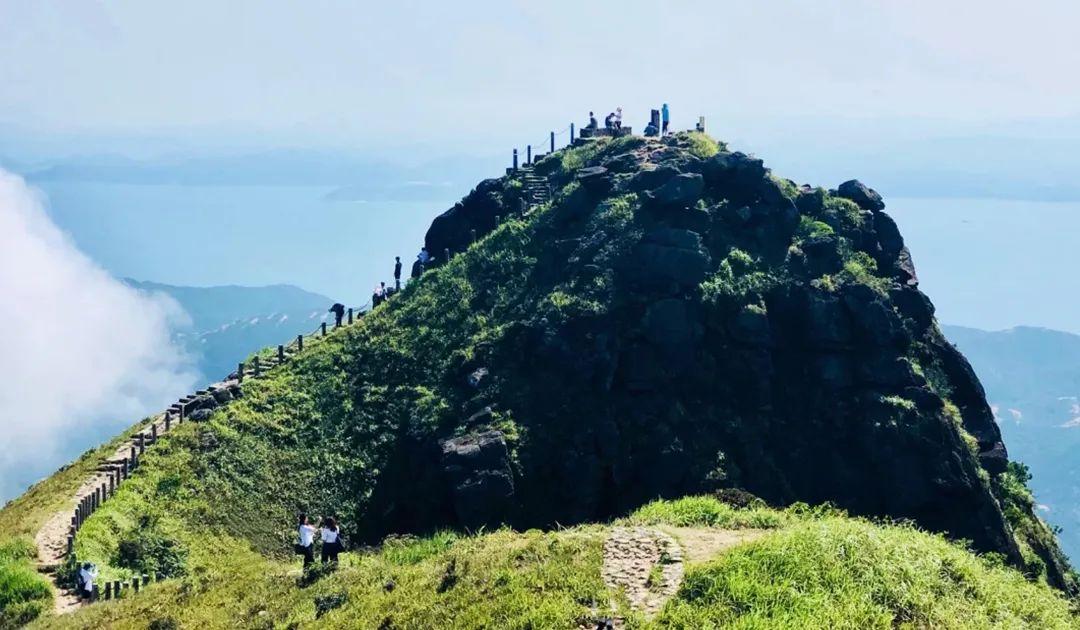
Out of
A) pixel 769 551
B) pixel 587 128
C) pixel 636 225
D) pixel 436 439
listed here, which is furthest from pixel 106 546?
pixel 587 128

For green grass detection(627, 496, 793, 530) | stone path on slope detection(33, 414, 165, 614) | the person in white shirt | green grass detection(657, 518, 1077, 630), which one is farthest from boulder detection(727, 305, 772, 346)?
the person in white shirt

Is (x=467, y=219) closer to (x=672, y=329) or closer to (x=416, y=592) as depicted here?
(x=672, y=329)

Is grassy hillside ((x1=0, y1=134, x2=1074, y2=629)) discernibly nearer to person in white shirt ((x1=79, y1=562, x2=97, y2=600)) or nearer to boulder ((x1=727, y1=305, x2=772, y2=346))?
boulder ((x1=727, y1=305, x2=772, y2=346))

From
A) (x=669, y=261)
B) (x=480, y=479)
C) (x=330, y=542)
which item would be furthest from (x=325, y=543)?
(x=669, y=261)

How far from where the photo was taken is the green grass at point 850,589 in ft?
87.4

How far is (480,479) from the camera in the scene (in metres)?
53.2

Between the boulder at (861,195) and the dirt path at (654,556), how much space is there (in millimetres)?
45741

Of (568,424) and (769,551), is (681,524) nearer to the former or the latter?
(769,551)

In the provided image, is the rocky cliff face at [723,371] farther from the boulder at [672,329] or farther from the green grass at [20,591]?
the green grass at [20,591]

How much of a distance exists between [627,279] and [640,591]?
37.1 m

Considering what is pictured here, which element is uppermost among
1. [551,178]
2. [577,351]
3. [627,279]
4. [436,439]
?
[551,178]

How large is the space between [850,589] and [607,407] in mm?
30807

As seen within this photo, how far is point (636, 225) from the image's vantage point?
67625mm

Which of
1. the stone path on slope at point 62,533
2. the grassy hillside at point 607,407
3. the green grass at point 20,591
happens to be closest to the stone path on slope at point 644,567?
the grassy hillside at point 607,407
